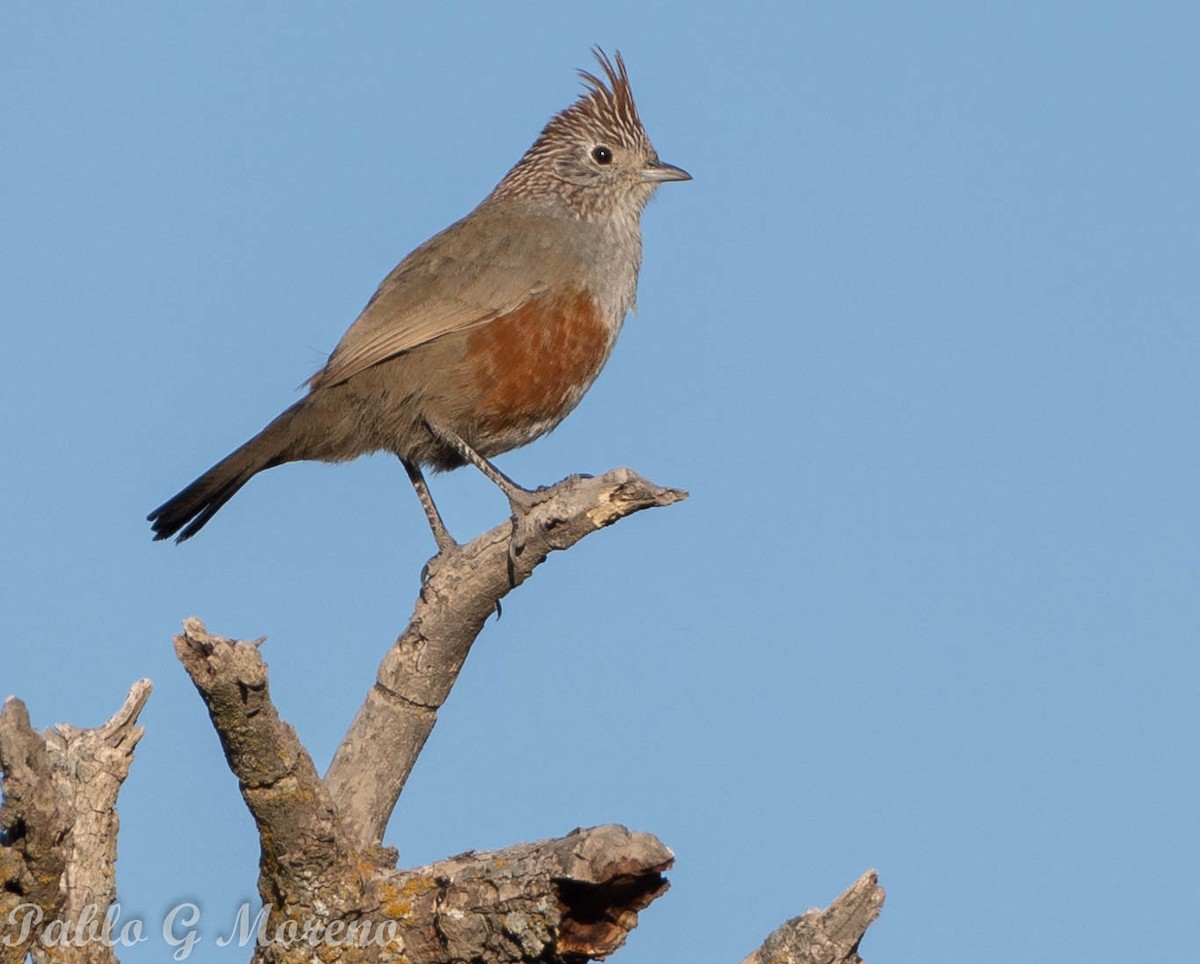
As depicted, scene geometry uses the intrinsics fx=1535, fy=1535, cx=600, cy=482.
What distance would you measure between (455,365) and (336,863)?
3.12 metres

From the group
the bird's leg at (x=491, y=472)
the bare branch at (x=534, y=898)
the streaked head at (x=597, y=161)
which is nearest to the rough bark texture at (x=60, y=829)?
the bare branch at (x=534, y=898)

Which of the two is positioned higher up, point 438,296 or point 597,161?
point 597,161

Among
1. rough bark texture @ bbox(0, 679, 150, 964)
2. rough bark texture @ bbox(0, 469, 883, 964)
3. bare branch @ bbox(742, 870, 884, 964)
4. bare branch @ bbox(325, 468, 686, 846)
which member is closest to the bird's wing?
bare branch @ bbox(325, 468, 686, 846)

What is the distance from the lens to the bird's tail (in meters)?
7.10

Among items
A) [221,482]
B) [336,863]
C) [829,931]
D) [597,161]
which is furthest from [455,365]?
[829,931]

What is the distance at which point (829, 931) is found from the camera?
162 inches

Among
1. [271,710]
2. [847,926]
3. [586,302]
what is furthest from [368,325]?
[847,926]

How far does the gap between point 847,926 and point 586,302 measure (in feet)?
13.7

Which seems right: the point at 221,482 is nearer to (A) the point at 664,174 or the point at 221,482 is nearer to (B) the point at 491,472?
(B) the point at 491,472

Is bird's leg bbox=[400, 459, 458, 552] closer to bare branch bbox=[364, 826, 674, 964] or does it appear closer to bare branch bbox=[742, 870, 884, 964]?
bare branch bbox=[364, 826, 674, 964]

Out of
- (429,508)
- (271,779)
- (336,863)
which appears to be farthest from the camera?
(429,508)

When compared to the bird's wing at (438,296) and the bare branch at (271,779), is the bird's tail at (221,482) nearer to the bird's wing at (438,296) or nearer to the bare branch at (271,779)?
the bird's wing at (438,296)

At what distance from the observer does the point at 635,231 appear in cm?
845

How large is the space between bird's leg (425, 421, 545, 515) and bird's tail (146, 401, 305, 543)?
0.71 m
